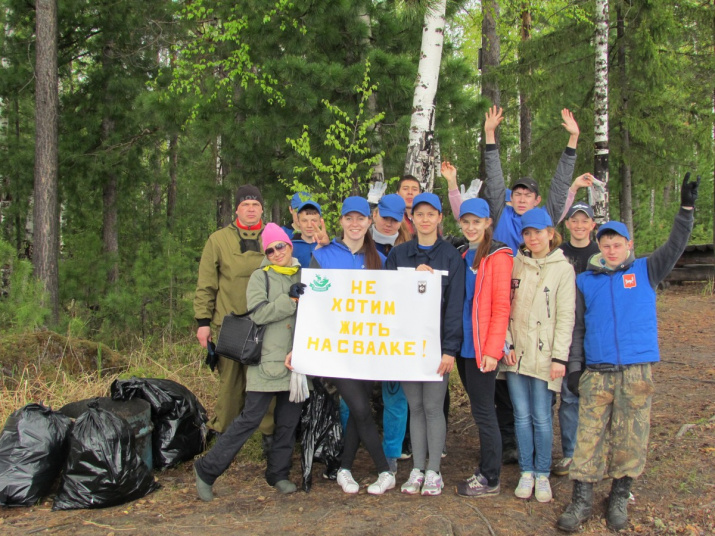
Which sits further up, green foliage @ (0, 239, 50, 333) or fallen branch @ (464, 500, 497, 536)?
green foliage @ (0, 239, 50, 333)

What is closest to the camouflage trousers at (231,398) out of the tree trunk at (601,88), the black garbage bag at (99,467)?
the black garbage bag at (99,467)

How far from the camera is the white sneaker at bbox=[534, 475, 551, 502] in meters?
4.12

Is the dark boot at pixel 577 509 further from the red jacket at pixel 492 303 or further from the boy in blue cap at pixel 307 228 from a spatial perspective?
the boy in blue cap at pixel 307 228

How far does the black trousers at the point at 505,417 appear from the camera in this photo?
483 cm

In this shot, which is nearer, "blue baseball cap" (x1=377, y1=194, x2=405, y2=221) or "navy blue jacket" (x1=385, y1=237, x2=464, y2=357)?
"navy blue jacket" (x1=385, y1=237, x2=464, y2=357)

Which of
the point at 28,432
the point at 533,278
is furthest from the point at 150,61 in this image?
the point at 533,278

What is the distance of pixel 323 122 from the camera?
8.57 m

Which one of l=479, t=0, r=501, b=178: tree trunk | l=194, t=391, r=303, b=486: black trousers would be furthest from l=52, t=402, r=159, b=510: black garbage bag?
l=479, t=0, r=501, b=178: tree trunk

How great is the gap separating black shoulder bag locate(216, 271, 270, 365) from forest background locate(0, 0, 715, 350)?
3.61m

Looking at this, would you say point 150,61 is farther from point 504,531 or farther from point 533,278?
point 504,531

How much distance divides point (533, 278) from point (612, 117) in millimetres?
12197

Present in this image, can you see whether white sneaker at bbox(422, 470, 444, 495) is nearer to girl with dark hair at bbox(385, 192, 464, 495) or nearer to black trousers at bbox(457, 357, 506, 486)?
girl with dark hair at bbox(385, 192, 464, 495)

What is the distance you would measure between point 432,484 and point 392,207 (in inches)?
82.6

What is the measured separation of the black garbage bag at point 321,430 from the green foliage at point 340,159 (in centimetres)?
322
